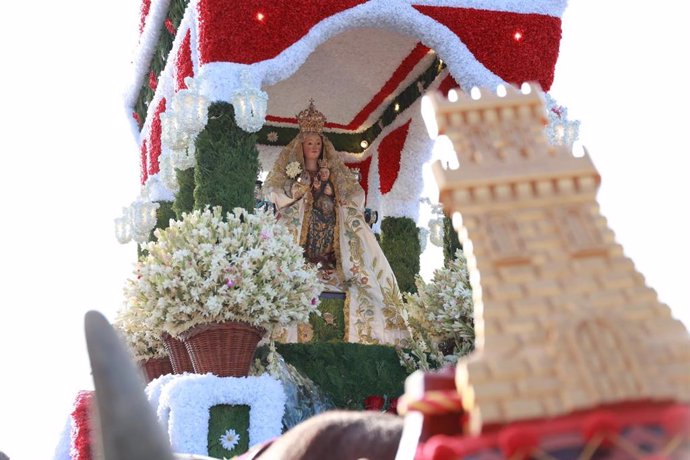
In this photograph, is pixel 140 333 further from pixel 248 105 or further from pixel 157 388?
pixel 248 105

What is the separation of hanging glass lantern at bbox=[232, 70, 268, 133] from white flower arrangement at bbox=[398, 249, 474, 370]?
243 cm

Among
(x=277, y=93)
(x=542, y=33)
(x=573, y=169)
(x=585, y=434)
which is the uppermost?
(x=277, y=93)

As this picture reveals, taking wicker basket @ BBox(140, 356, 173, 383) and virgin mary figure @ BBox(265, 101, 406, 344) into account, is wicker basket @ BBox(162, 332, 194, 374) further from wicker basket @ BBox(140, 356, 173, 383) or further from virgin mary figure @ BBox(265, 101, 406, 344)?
virgin mary figure @ BBox(265, 101, 406, 344)

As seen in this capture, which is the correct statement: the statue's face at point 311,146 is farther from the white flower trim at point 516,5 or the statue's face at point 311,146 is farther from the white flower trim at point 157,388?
the white flower trim at point 157,388

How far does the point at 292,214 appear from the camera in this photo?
10.3m

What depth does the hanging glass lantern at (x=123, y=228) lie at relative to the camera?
10.9 metres

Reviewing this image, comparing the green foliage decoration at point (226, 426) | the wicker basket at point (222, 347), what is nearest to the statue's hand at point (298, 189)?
the wicker basket at point (222, 347)

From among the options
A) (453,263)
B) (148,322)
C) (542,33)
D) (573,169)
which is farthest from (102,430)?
(542,33)

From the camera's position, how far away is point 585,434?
1234 millimetres

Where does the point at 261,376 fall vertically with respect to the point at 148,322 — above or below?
below

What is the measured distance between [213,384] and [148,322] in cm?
91

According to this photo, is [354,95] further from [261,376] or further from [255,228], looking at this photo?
[261,376]

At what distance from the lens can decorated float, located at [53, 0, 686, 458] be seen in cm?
739

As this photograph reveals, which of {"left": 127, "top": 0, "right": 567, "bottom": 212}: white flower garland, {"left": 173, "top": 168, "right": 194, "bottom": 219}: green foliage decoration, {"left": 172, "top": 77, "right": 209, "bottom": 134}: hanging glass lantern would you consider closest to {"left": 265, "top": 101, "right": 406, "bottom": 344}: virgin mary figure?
{"left": 173, "top": 168, "right": 194, "bottom": 219}: green foliage decoration
